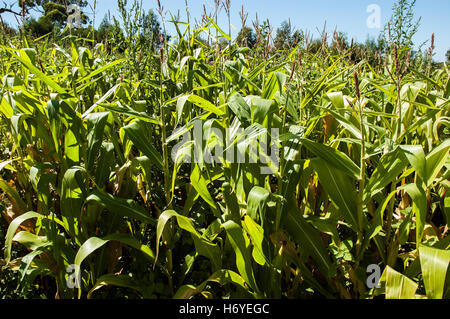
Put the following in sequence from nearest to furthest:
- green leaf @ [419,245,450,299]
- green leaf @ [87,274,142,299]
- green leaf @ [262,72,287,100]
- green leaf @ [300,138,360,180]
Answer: green leaf @ [419,245,450,299] < green leaf @ [300,138,360,180] < green leaf @ [87,274,142,299] < green leaf @ [262,72,287,100]

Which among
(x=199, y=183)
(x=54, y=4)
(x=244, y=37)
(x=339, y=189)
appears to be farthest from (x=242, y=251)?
(x=54, y=4)

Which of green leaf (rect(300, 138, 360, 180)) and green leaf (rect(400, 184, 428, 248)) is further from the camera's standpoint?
green leaf (rect(300, 138, 360, 180))

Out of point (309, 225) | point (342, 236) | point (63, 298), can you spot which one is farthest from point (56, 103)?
point (342, 236)

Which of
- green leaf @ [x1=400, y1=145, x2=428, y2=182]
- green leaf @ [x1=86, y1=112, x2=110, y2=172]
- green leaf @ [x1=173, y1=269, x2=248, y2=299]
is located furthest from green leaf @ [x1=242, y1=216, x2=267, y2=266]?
green leaf @ [x1=86, y1=112, x2=110, y2=172]

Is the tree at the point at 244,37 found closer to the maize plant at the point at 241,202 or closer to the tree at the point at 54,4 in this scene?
the maize plant at the point at 241,202

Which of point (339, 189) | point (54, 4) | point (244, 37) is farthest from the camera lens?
point (54, 4)

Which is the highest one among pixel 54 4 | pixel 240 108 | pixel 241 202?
pixel 54 4

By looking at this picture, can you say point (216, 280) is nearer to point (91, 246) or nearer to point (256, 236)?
point (256, 236)

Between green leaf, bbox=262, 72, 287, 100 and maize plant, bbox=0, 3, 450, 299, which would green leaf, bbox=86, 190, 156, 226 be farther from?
green leaf, bbox=262, 72, 287, 100

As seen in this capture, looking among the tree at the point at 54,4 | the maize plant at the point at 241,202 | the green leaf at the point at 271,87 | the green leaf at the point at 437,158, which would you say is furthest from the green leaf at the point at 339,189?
the tree at the point at 54,4

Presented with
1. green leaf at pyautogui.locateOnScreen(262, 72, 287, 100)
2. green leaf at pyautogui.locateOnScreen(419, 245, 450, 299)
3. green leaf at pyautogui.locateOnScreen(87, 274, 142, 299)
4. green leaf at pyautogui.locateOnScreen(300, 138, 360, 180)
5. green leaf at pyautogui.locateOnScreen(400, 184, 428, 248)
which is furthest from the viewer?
green leaf at pyautogui.locateOnScreen(262, 72, 287, 100)

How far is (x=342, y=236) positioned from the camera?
1543mm

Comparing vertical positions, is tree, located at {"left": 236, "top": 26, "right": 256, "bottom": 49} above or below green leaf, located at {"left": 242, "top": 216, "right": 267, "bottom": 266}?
above
